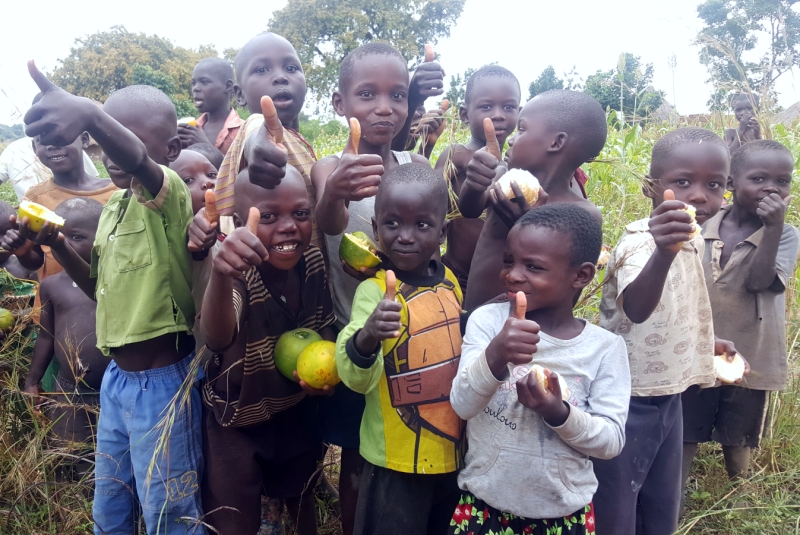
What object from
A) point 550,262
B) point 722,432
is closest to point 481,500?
point 550,262

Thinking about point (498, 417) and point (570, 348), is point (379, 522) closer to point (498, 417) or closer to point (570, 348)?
point (498, 417)

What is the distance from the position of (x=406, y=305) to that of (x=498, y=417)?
1.58ft

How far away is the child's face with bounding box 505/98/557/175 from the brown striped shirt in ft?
3.03

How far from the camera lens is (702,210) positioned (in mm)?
2229

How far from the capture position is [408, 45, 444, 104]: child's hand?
2.57 meters

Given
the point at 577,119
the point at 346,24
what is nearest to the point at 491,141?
the point at 577,119

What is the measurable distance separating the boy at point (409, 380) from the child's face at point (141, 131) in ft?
3.26

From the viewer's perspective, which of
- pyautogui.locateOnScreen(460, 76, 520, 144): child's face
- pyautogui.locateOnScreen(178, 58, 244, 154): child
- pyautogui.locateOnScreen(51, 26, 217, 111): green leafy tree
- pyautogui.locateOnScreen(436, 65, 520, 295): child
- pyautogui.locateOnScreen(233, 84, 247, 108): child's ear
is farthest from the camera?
pyautogui.locateOnScreen(51, 26, 217, 111): green leafy tree

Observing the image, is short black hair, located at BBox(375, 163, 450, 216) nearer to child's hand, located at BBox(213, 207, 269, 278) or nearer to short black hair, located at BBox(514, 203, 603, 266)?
short black hair, located at BBox(514, 203, 603, 266)

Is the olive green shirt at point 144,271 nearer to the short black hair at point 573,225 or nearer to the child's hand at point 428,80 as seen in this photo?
the child's hand at point 428,80

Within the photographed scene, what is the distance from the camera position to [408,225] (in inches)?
75.5

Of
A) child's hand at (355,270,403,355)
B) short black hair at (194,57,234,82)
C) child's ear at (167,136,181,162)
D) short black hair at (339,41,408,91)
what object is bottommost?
child's hand at (355,270,403,355)

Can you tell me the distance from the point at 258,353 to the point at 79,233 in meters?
1.27

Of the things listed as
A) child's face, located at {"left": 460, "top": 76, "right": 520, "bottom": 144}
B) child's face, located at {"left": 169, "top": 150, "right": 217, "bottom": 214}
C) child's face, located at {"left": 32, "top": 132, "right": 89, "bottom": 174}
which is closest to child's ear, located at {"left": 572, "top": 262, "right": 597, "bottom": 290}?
child's face, located at {"left": 460, "top": 76, "right": 520, "bottom": 144}
